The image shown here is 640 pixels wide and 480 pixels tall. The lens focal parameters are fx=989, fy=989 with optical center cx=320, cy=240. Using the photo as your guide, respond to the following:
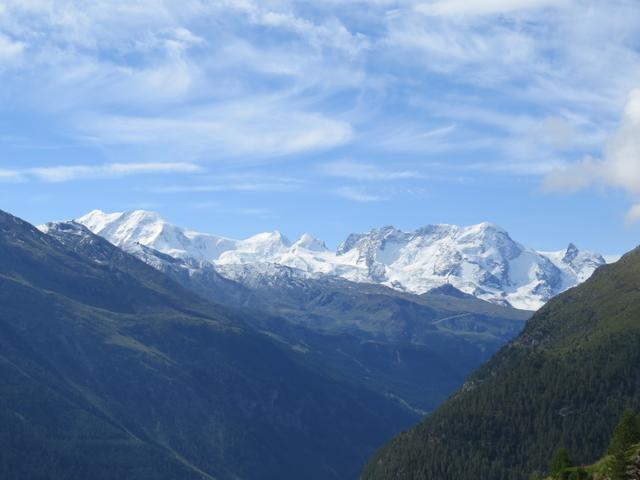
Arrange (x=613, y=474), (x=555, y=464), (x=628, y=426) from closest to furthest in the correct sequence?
(x=613, y=474), (x=628, y=426), (x=555, y=464)

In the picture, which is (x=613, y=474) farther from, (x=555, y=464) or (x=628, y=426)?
(x=555, y=464)

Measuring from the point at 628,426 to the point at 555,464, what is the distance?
17.4m

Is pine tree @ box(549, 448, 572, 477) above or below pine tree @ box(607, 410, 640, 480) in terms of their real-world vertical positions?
below

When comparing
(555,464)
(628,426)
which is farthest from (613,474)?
(555,464)

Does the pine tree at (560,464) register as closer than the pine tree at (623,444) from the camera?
No

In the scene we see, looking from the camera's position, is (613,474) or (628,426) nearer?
(613,474)

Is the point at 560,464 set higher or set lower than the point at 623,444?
lower

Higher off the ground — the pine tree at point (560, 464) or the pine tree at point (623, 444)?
the pine tree at point (623, 444)

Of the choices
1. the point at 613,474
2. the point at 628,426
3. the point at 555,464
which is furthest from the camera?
the point at 555,464

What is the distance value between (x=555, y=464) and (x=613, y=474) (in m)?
27.2

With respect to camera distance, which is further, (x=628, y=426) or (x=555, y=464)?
(x=555, y=464)

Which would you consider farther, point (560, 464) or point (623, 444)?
point (560, 464)

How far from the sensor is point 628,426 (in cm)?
15188

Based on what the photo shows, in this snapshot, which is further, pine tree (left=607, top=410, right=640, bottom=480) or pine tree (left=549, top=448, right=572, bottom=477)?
pine tree (left=549, top=448, right=572, bottom=477)
